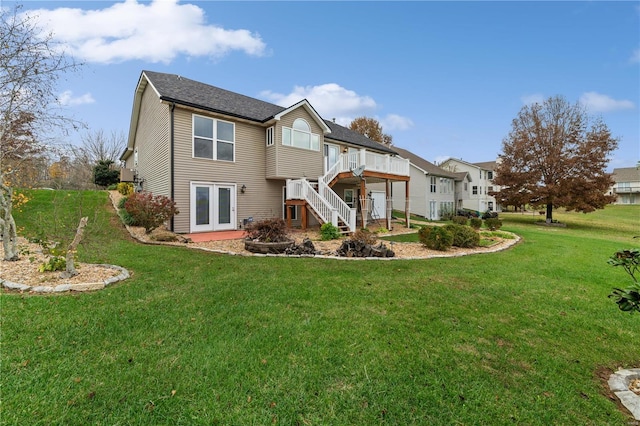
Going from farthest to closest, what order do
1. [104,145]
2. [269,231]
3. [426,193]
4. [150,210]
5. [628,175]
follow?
[628,175] < [104,145] < [426,193] < [150,210] < [269,231]

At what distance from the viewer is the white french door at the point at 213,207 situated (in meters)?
11.7

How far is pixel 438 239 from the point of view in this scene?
9.16 meters

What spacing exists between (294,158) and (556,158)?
78.9ft

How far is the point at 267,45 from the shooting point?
45.8ft

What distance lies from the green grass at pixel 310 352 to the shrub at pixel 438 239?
377cm

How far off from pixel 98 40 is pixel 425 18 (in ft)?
39.1

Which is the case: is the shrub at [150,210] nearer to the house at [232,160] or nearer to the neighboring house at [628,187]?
the house at [232,160]

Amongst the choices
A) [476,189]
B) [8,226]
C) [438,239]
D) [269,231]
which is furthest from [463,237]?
[476,189]

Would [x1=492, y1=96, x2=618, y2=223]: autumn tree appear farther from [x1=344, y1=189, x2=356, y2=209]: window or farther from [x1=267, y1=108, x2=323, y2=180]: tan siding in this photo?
[x1=267, y1=108, x2=323, y2=180]: tan siding

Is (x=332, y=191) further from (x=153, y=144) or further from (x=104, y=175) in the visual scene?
(x=104, y=175)

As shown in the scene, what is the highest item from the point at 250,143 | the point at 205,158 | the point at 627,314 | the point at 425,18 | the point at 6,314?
the point at 425,18

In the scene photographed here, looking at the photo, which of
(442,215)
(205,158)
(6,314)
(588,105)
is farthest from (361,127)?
(6,314)

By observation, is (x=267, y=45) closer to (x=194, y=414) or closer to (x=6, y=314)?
(x=6, y=314)

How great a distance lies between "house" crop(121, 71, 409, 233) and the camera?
11359 millimetres
